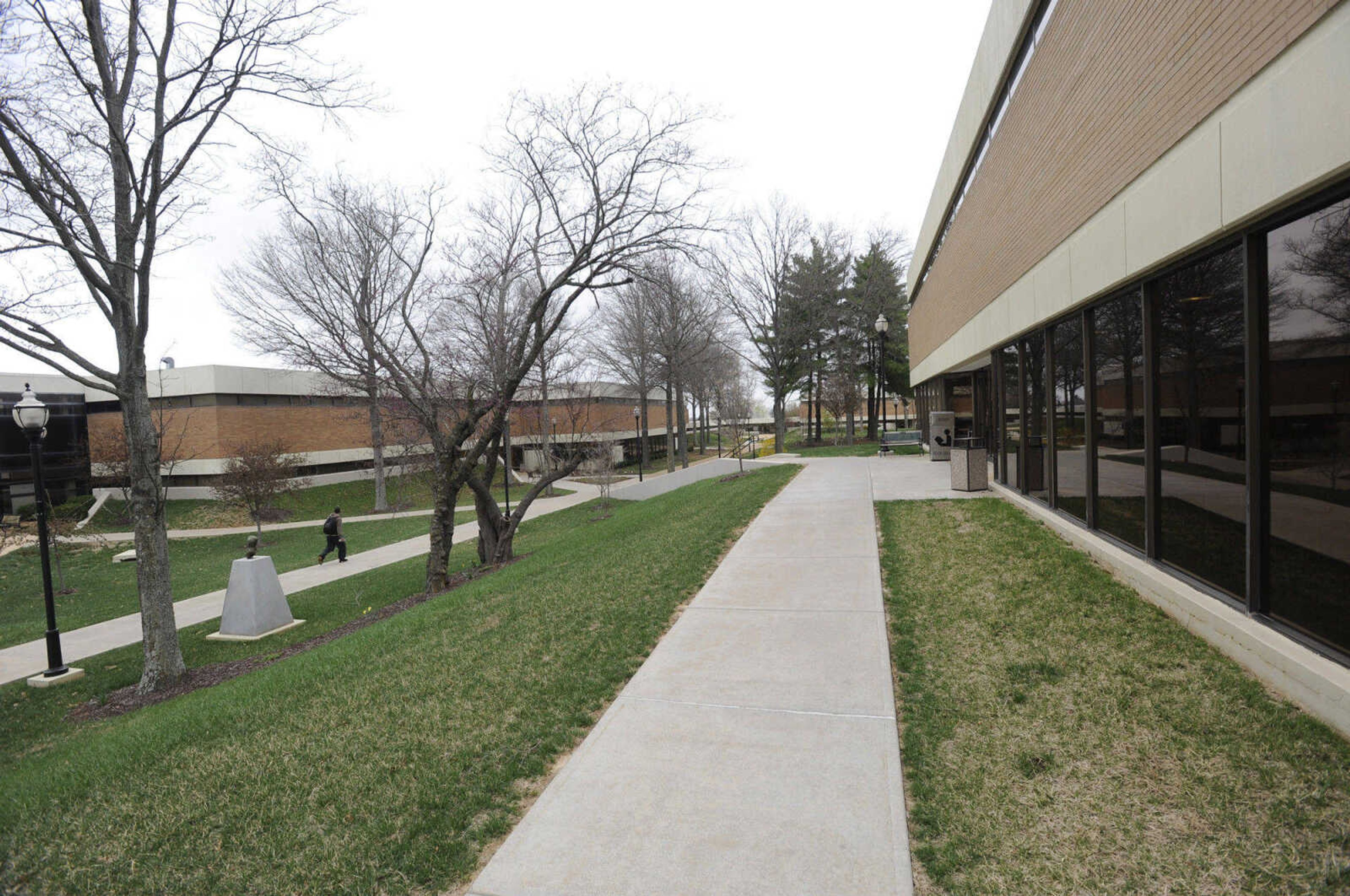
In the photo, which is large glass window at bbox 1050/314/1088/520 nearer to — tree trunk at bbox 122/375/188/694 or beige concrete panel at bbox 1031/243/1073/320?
beige concrete panel at bbox 1031/243/1073/320

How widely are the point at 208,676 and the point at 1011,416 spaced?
43.0ft

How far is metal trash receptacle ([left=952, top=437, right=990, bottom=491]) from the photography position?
39.9 feet

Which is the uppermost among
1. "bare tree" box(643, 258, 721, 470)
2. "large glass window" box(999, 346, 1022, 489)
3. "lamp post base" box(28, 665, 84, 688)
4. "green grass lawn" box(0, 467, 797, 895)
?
"bare tree" box(643, 258, 721, 470)

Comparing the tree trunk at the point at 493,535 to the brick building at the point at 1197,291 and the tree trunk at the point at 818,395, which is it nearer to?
the brick building at the point at 1197,291

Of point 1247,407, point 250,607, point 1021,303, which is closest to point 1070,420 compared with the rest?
point 1021,303

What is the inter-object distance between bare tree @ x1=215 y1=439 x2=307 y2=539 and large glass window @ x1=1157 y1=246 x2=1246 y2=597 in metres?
25.3

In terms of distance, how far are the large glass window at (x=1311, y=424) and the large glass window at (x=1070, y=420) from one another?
11.8 ft

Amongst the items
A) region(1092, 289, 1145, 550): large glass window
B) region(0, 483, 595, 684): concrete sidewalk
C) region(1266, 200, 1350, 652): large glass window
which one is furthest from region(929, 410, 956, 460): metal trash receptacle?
region(0, 483, 595, 684): concrete sidewalk

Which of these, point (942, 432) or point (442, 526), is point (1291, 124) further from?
point (942, 432)

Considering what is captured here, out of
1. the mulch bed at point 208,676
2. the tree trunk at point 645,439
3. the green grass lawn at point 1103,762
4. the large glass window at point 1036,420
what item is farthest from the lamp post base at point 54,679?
the tree trunk at point 645,439

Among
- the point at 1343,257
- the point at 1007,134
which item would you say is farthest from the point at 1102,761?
the point at 1007,134

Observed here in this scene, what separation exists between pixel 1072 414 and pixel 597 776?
7571 mm

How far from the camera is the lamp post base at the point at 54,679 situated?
29.5 ft

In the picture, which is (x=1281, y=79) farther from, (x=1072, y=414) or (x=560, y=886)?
(x=560, y=886)
